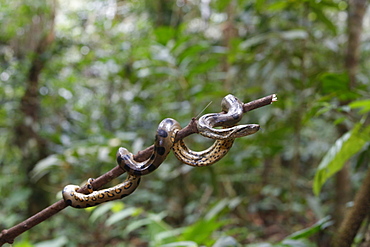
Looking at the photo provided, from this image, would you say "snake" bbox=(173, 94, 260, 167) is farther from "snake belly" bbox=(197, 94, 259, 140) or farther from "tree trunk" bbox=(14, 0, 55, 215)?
"tree trunk" bbox=(14, 0, 55, 215)

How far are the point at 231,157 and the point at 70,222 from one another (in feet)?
7.20

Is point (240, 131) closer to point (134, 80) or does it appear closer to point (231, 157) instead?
point (231, 157)

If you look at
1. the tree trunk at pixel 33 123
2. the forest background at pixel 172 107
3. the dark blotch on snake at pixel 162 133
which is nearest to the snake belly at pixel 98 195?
the dark blotch on snake at pixel 162 133

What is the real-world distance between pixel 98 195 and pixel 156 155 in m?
0.16

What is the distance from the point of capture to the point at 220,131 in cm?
73

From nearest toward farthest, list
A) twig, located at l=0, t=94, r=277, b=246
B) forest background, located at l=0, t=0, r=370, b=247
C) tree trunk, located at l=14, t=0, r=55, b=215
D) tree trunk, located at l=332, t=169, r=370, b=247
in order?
1. twig, located at l=0, t=94, r=277, b=246
2. tree trunk, located at l=332, t=169, r=370, b=247
3. forest background, located at l=0, t=0, r=370, b=247
4. tree trunk, located at l=14, t=0, r=55, b=215

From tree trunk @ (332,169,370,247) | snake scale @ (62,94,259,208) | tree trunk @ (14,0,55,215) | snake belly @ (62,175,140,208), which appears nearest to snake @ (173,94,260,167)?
snake scale @ (62,94,259,208)

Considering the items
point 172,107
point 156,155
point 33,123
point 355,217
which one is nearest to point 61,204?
point 156,155

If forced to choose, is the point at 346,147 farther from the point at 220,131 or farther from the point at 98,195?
the point at 98,195

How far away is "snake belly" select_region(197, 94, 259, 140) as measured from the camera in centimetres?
69

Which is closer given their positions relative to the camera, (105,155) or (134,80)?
(105,155)

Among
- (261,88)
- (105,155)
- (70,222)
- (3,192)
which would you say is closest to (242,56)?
(261,88)

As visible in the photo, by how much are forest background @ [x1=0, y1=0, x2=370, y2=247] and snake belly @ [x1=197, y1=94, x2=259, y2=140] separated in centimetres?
92

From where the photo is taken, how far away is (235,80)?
3186mm
